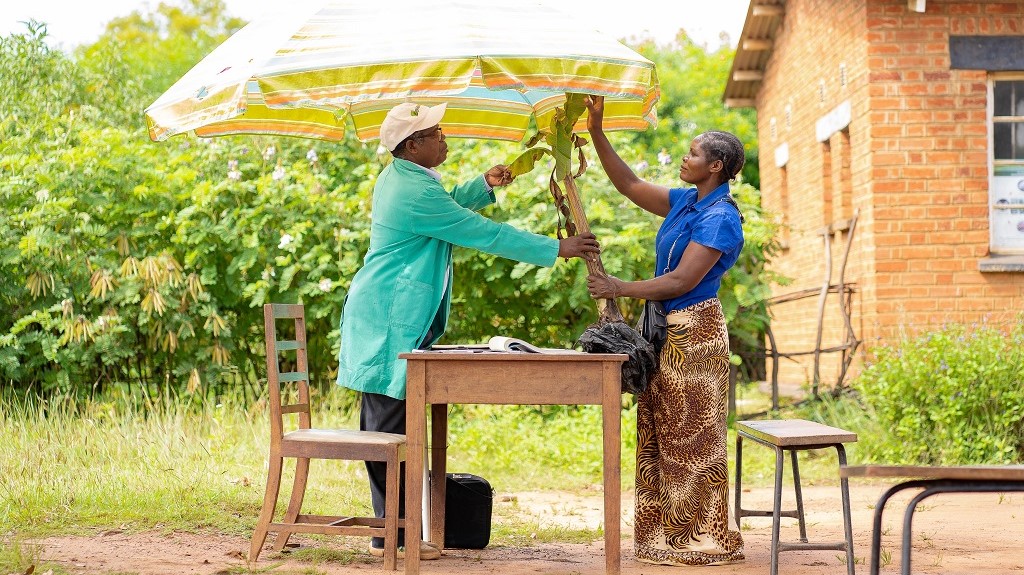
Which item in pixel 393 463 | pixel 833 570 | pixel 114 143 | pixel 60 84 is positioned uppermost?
pixel 60 84

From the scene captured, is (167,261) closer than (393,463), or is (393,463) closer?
(393,463)

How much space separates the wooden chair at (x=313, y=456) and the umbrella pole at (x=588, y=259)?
1058 mm

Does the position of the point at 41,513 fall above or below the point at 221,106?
below

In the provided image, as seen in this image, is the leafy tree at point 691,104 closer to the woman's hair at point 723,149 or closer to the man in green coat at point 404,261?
the woman's hair at point 723,149

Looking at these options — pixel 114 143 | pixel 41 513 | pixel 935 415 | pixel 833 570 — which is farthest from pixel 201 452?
pixel 935 415

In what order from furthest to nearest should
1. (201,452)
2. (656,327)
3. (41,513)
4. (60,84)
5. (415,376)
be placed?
(60,84), (201,452), (41,513), (656,327), (415,376)

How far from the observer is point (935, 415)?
8.54 metres

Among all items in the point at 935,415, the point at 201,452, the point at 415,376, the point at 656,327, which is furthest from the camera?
the point at 935,415

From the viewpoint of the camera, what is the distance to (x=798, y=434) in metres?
4.98

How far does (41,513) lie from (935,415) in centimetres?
597

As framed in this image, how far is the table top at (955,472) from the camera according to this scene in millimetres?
3145

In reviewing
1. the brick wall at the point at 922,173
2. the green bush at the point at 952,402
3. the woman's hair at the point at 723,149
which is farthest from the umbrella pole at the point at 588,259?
the brick wall at the point at 922,173

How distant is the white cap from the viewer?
5348 mm

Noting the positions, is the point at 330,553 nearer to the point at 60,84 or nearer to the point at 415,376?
the point at 415,376
